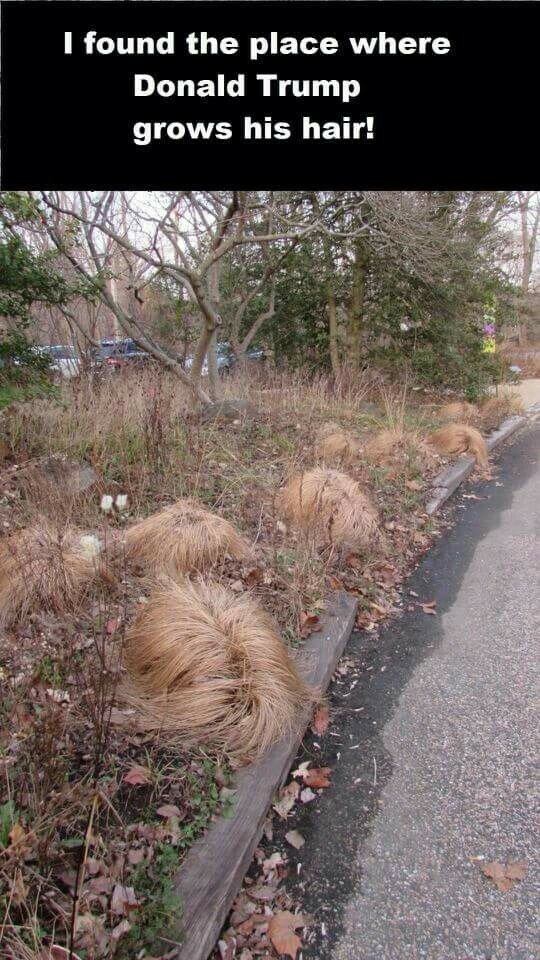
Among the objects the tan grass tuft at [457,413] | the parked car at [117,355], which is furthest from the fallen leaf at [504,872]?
the tan grass tuft at [457,413]

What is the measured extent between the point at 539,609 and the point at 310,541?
1.55 metres

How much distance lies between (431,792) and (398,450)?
4.02 metres

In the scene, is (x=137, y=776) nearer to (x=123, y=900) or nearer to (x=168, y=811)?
(x=168, y=811)

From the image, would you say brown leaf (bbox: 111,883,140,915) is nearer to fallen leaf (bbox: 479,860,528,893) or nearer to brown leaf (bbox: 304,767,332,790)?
brown leaf (bbox: 304,767,332,790)

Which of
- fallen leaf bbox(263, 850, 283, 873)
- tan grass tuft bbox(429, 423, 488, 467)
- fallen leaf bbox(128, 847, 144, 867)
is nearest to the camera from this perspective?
fallen leaf bbox(128, 847, 144, 867)

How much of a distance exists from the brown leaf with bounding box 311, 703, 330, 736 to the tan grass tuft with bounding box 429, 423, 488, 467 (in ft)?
15.3

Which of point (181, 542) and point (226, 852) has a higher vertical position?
point (181, 542)

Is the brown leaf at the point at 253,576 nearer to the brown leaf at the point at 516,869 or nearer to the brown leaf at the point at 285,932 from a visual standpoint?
the brown leaf at the point at 285,932

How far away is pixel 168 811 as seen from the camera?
1.78 metres

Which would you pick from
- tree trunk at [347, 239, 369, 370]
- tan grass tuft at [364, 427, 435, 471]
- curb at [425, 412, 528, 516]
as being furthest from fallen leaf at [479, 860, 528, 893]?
tree trunk at [347, 239, 369, 370]

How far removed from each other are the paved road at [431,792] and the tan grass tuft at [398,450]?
2052 millimetres

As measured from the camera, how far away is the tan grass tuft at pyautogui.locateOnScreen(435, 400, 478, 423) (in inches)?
314

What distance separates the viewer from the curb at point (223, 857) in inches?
57.9

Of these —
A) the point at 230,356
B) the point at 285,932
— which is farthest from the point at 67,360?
the point at 285,932
